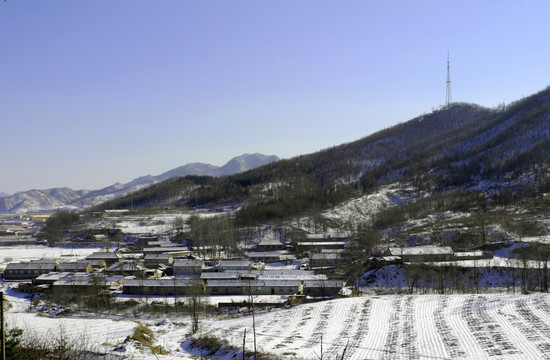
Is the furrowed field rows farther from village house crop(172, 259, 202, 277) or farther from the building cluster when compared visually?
village house crop(172, 259, 202, 277)

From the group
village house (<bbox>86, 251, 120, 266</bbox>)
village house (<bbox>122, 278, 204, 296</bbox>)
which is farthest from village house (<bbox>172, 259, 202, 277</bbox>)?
village house (<bbox>86, 251, 120, 266</bbox>)

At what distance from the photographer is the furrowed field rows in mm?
15383

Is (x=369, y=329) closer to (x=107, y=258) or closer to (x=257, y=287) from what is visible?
(x=257, y=287)

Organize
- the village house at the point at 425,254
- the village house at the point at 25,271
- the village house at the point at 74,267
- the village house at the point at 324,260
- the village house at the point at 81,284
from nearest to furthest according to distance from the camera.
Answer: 1. the village house at the point at 81,284
2. the village house at the point at 425,254
3. the village house at the point at 25,271
4. the village house at the point at 74,267
5. the village house at the point at 324,260

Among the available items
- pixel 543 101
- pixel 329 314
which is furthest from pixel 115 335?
pixel 543 101

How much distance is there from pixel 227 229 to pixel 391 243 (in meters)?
17.3

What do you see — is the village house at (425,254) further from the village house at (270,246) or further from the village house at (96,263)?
the village house at (96,263)

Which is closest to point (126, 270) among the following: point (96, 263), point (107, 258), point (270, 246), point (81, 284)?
point (96, 263)

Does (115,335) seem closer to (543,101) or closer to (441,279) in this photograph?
(441,279)

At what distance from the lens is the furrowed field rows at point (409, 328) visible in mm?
15383

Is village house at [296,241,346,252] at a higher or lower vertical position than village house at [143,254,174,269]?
higher

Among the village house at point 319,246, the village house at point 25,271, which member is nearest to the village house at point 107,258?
the village house at point 25,271

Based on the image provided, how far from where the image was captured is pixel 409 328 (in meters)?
18.3

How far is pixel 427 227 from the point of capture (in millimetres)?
45844
